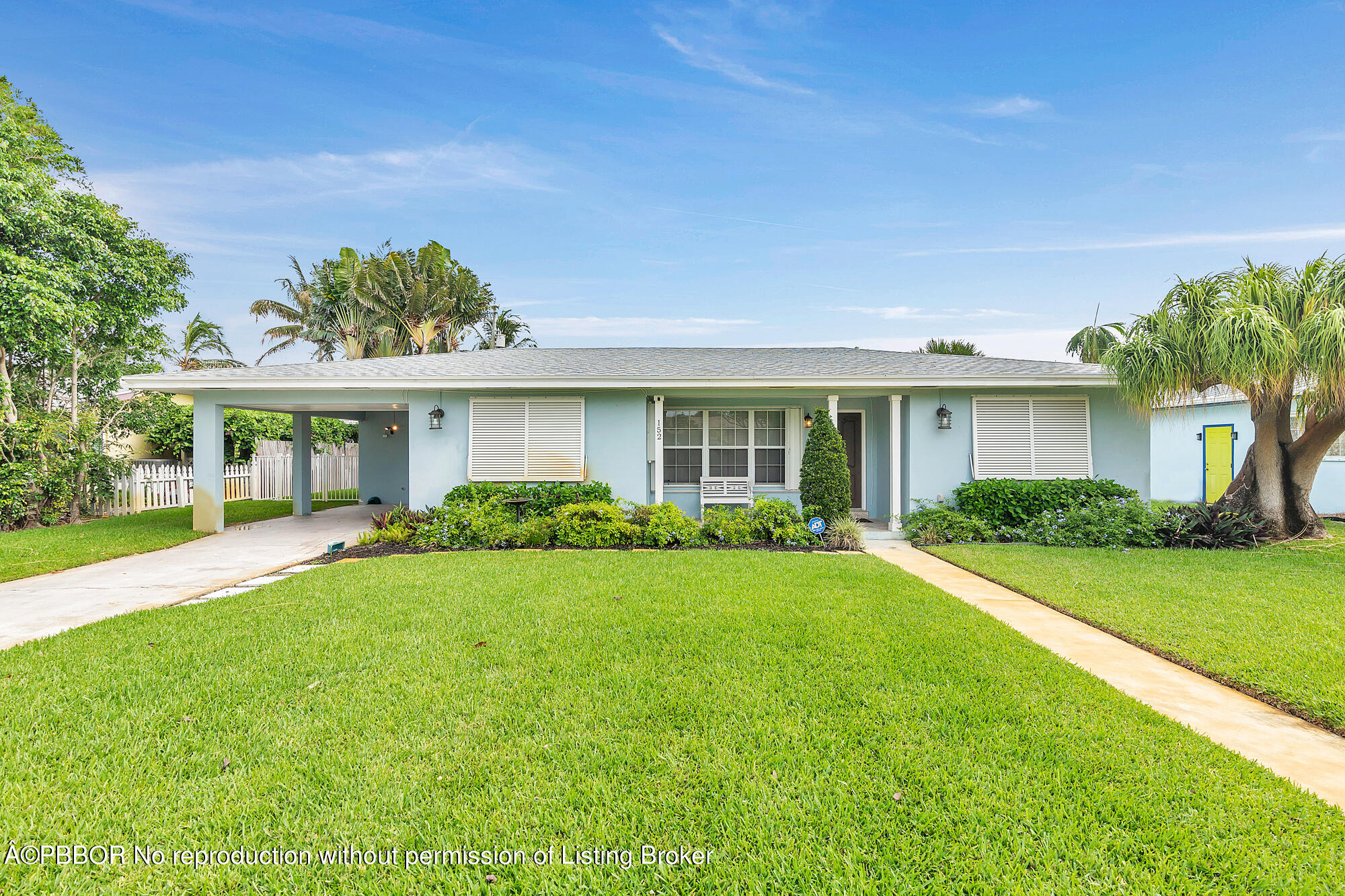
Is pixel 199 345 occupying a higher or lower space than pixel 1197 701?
higher

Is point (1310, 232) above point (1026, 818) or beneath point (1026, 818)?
above

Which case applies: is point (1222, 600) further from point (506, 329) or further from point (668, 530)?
point (506, 329)

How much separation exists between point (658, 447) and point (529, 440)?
7.49 feet

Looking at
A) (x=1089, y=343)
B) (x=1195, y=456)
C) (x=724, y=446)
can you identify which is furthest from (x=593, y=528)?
(x=1195, y=456)

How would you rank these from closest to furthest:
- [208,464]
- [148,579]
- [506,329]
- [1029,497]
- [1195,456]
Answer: [148,579] → [1029,497] → [208,464] → [1195,456] → [506,329]

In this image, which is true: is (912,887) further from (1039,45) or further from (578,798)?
(1039,45)

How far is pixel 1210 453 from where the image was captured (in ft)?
47.2

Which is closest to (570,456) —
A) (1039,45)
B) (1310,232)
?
(1039,45)

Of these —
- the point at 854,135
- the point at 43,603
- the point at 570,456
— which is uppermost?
the point at 854,135

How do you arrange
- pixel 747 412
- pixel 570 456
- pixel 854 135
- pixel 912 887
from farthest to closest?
1. pixel 854 135
2. pixel 747 412
3. pixel 570 456
4. pixel 912 887

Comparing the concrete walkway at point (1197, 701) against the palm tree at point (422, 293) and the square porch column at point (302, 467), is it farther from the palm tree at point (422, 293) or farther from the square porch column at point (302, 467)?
the palm tree at point (422, 293)

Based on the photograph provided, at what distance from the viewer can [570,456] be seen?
9.91 m

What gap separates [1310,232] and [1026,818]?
17.3 metres

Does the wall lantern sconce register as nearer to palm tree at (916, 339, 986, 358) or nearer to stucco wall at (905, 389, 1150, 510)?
stucco wall at (905, 389, 1150, 510)
